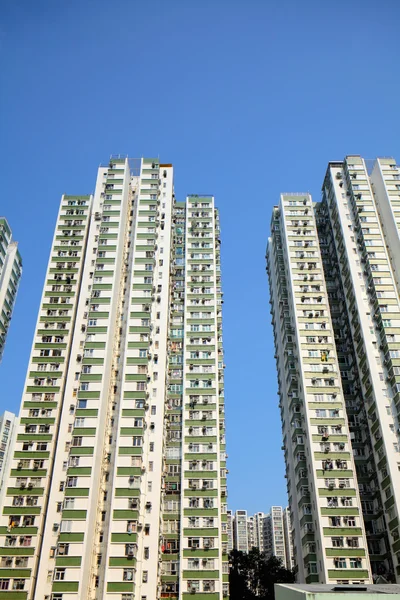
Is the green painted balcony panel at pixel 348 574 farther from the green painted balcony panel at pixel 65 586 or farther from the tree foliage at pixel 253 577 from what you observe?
the tree foliage at pixel 253 577

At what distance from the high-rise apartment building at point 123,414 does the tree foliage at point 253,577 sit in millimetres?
15269

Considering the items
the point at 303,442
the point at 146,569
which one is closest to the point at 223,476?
the point at 303,442

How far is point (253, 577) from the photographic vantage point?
59.9 meters

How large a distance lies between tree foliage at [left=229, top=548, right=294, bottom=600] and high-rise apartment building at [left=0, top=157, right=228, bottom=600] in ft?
50.1

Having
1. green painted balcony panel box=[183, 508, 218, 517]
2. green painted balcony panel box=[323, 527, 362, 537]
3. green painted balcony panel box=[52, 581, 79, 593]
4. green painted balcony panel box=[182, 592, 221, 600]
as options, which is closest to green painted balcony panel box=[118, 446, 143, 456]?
green painted balcony panel box=[183, 508, 218, 517]

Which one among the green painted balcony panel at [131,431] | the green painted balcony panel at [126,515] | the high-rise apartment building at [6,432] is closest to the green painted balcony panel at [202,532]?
the green painted balcony panel at [126,515]

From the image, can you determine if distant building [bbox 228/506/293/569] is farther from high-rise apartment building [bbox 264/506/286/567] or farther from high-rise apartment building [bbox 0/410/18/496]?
high-rise apartment building [bbox 0/410/18/496]

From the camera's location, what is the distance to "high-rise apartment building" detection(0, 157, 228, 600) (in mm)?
40688

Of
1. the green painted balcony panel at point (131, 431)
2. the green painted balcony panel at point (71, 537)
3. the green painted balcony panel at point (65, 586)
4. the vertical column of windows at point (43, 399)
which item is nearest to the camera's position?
the green painted balcony panel at point (65, 586)

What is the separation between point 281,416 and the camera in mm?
56938

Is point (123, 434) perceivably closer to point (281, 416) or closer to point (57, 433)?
point (57, 433)

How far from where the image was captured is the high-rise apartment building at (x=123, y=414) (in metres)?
40.7

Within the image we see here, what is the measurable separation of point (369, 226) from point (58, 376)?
32.4 m

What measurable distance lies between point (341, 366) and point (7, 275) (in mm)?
37143
